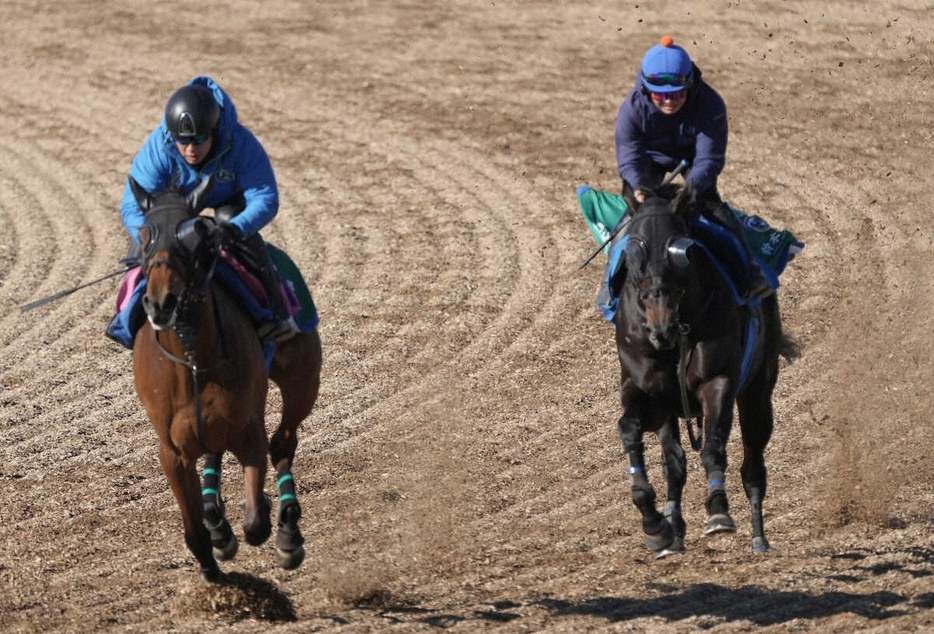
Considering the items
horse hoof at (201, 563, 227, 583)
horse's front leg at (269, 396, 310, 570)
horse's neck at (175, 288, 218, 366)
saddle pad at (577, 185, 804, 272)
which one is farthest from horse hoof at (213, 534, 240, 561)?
saddle pad at (577, 185, 804, 272)

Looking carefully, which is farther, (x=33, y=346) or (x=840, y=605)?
(x=33, y=346)

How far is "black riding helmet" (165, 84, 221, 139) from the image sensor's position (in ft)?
25.9

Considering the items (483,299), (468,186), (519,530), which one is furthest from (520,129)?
(519,530)

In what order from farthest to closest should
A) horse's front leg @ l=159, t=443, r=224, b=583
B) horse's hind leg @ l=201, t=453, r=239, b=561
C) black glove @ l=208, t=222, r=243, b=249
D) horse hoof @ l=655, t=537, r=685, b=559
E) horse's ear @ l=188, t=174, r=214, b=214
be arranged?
horse hoof @ l=655, t=537, r=685, b=559 → horse's hind leg @ l=201, t=453, r=239, b=561 → horse's front leg @ l=159, t=443, r=224, b=583 → horse's ear @ l=188, t=174, r=214, b=214 → black glove @ l=208, t=222, r=243, b=249

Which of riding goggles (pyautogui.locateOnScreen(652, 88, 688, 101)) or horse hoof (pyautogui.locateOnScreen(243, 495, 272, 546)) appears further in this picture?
riding goggles (pyautogui.locateOnScreen(652, 88, 688, 101))

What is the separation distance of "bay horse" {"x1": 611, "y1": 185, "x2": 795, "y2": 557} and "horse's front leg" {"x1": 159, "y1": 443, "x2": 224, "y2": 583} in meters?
2.46

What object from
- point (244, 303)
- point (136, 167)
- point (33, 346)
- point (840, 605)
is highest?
point (136, 167)

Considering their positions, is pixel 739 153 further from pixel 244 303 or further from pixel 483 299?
pixel 244 303

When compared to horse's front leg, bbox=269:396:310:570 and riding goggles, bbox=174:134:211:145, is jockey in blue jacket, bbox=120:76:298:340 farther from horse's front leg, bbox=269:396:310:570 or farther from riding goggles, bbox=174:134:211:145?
horse's front leg, bbox=269:396:310:570

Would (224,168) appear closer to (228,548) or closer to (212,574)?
(228,548)

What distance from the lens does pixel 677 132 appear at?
371 inches

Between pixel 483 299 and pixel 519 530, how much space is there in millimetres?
4932

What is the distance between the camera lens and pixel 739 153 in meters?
18.4

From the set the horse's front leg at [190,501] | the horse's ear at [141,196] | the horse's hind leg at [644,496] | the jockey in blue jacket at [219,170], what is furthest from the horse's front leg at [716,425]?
the horse's ear at [141,196]
